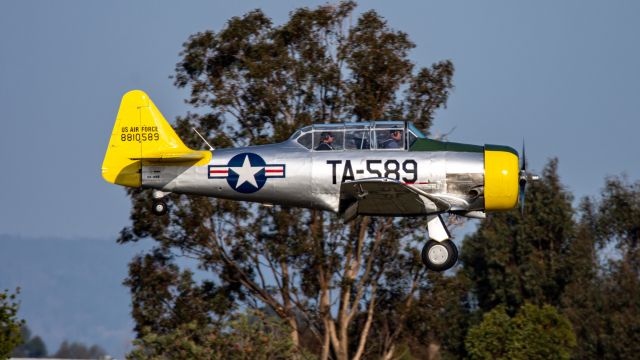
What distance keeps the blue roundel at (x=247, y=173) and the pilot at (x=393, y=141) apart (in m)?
1.84

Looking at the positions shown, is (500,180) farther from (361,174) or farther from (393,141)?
(361,174)

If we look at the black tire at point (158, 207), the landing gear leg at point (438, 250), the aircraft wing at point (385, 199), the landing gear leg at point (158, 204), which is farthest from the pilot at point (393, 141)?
the black tire at point (158, 207)

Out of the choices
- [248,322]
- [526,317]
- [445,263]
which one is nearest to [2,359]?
[248,322]

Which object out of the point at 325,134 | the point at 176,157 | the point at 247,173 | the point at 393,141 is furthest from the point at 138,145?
the point at 393,141

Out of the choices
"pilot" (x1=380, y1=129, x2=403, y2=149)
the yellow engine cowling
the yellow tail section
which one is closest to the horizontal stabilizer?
the yellow tail section

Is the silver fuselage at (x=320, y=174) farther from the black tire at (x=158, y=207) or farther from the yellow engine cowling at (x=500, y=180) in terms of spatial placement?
the black tire at (x=158, y=207)

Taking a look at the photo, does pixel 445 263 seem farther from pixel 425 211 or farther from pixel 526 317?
pixel 526 317

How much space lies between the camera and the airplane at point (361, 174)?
15.9 meters

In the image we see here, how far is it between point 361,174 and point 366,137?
58 cm

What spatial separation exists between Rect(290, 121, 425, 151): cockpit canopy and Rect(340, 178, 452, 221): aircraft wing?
28.4 inches

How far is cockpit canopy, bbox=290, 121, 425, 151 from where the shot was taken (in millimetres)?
16141

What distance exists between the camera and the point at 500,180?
1580cm

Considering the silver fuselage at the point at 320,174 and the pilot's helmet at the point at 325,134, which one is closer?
the silver fuselage at the point at 320,174

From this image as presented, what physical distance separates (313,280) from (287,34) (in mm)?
6275
